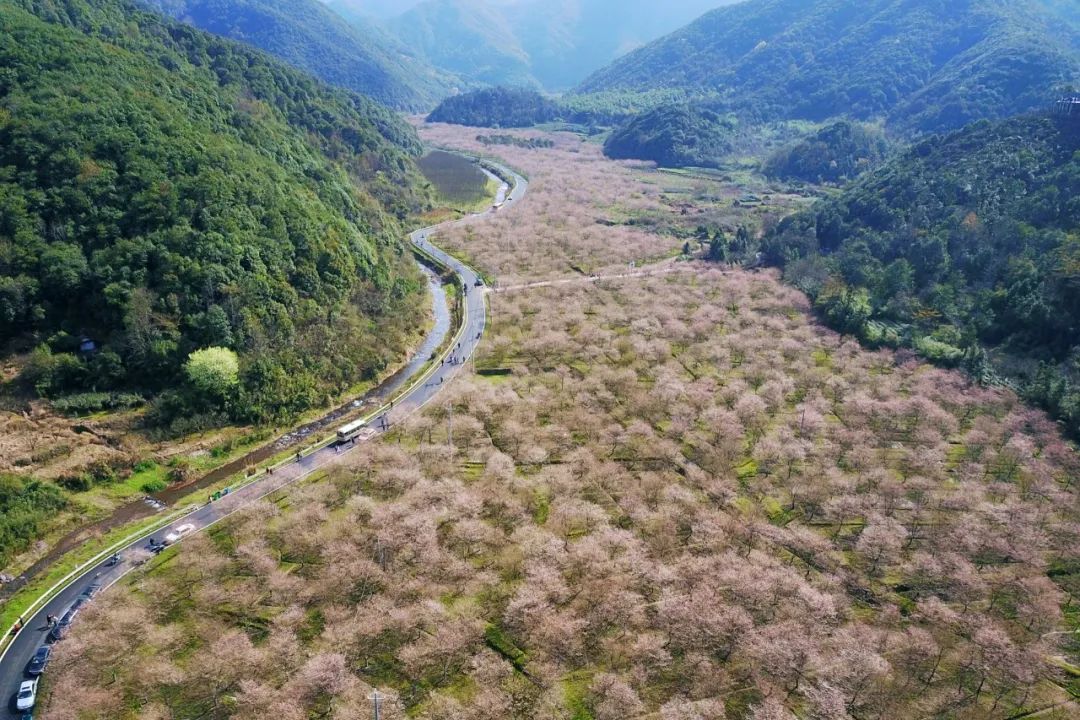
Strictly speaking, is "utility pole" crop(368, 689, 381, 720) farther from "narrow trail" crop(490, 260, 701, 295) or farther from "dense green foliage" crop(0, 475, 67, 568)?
"narrow trail" crop(490, 260, 701, 295)

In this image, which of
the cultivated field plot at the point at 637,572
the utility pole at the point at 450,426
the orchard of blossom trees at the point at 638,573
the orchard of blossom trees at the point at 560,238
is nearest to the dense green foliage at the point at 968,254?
the orchard of blossom trees at the point at 638,573

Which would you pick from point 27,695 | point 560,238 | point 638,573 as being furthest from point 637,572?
point 560,238

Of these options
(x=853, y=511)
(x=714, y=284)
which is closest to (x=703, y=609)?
(x=853, y=511)

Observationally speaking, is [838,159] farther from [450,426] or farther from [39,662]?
[39,662]

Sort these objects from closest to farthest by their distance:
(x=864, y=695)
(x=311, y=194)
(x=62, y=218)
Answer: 1. (x=864, y=695)
2. (x=62, y=218)
3. (x=311, y=194)

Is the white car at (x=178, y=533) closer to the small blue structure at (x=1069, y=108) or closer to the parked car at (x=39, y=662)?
the parked car at (x=39, y=662)

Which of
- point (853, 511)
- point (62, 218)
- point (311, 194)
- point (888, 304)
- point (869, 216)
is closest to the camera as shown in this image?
point (853, 511)

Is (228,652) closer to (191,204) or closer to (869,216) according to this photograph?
(191,204)
